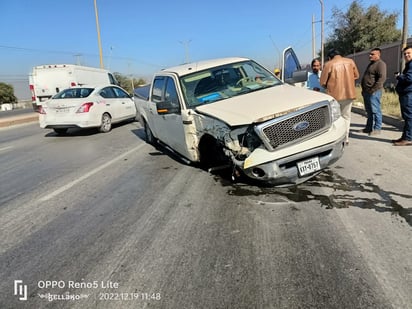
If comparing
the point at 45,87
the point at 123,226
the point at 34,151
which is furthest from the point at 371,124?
the point at 45,87

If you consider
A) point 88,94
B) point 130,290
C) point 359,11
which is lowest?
point 130,290

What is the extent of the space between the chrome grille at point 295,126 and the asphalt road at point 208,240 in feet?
2.48

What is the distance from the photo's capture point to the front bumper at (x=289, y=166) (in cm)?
423

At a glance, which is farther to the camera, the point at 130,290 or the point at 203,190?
the point at 203,190

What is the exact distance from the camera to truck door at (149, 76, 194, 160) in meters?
5.60

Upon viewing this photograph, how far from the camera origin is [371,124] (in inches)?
322

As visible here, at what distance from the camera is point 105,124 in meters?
12.1

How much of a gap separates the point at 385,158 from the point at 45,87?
18.5 m

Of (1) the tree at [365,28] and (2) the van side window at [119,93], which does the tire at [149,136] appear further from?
(1) the tree at [365,28]

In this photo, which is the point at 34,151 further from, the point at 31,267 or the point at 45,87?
the point at 45,87

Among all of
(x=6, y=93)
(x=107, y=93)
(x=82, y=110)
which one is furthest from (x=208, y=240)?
(x=6, y=93)

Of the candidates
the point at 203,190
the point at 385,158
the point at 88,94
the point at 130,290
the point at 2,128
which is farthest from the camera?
the point at 2,128
